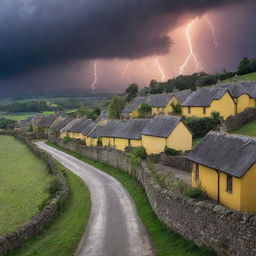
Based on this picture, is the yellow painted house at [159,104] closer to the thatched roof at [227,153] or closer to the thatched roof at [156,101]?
the thatched roof at [156,101]

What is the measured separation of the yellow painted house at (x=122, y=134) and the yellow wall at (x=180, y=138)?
7.00 m

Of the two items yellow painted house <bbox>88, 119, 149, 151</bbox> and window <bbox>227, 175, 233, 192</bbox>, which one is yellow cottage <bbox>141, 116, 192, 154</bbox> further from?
window <bbox>227, 175, 233, 192</bbox>

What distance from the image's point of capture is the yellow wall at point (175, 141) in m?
48.8

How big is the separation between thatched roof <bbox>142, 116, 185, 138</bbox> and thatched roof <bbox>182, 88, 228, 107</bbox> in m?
11.4

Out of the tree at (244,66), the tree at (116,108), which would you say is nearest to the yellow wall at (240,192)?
the tree at (116,108)

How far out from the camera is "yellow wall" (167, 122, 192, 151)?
48.8 metres

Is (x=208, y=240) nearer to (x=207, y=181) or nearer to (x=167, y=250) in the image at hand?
(x=167, y=250)

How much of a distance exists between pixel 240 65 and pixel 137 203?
326 ft

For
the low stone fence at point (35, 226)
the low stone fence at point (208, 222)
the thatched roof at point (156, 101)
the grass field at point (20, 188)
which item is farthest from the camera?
the thatched roof at point (156, 101)

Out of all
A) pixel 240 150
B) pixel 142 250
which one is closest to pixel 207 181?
pixel 240 150

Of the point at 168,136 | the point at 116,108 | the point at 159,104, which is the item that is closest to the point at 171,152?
the point at 168,136

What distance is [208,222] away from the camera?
16.9 meters

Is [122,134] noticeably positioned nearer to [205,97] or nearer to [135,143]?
[135,143]

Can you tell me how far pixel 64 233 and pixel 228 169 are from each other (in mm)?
11567
